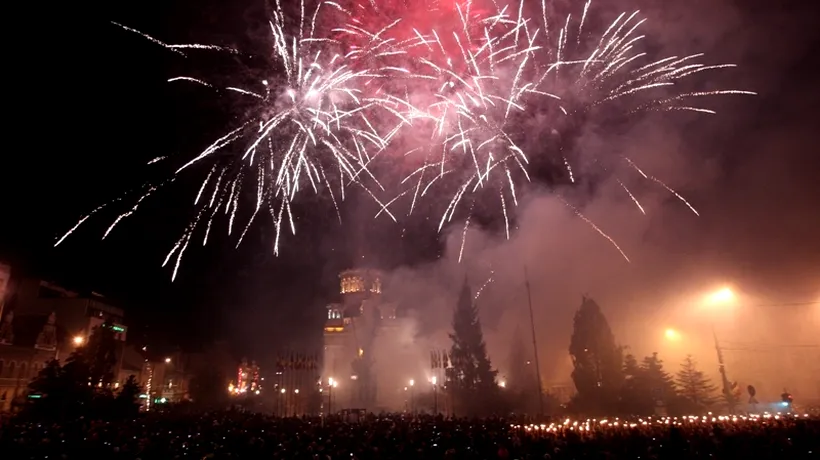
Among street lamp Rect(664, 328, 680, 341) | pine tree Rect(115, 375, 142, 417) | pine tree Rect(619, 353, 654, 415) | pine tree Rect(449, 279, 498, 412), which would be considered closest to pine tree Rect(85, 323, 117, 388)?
pine tree Rect(115, 375, 142, 417)

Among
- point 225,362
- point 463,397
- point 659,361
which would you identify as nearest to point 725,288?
point 659,361

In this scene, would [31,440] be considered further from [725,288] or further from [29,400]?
[725,288]

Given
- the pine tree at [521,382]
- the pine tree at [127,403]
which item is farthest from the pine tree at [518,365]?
the pine tree at [127,403]

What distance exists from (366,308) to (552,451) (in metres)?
92.8

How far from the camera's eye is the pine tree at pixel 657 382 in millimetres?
38125

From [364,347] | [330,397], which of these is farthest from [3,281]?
[364,347]

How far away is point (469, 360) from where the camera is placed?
57469mm

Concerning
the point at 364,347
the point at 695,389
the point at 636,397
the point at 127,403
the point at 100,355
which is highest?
the point at 364,347

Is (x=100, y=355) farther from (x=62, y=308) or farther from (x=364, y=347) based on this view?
(x=364, y=347)

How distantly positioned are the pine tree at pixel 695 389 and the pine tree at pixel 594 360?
487cm

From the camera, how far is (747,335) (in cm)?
4200

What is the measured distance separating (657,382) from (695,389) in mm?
3173

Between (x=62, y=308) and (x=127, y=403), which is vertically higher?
(x=62, y=308)

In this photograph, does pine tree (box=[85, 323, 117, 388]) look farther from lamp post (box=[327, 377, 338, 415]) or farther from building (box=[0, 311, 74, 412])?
lamp post (box=[327, 377, 338, 415])
